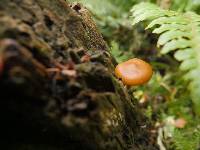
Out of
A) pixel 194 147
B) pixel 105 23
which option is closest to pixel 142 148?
pixel 194 147

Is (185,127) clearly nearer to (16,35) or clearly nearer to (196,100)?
(196,100)

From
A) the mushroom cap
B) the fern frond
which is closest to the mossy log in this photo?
the fern frond

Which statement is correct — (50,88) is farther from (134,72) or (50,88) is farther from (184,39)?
(134,72)

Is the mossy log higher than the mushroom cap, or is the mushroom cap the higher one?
the mossy log

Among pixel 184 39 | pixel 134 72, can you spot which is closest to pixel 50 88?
pixel 184 39

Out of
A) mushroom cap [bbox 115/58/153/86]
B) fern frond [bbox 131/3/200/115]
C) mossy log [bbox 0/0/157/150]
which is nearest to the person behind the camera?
mossy log [bbox 0/0/157/150]

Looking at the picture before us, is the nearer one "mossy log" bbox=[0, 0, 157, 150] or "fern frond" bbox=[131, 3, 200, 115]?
"mossy log" bbox=[0, 0, 157, 150]

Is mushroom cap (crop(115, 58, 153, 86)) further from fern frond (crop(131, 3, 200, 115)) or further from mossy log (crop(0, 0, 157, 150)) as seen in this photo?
mossy log (crop(0, 0, 157, 150))
